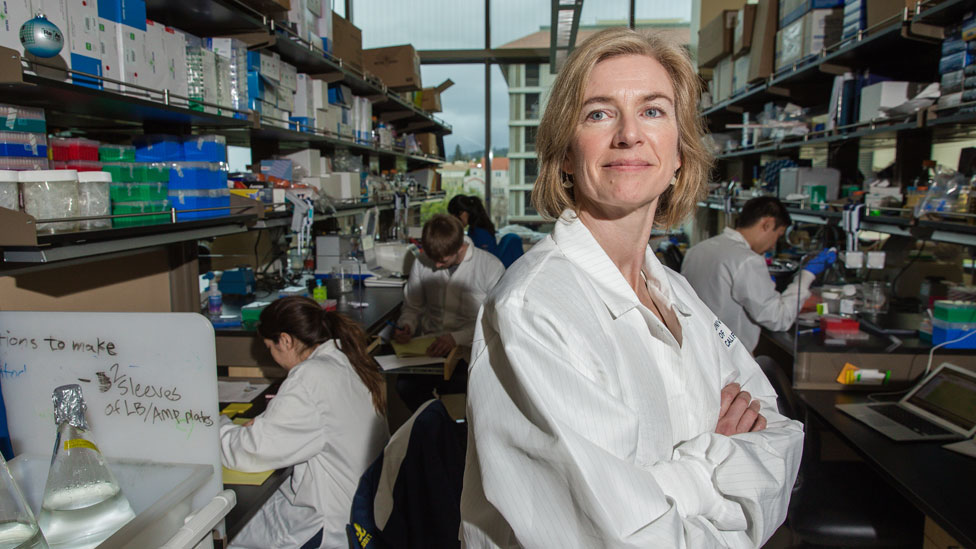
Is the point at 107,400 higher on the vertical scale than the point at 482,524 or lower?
higher

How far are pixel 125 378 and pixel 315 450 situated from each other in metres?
0.81

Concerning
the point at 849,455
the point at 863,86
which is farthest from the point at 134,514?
the point at 863,86

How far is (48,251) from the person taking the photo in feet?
4.64

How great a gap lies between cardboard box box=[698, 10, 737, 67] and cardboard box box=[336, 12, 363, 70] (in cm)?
313

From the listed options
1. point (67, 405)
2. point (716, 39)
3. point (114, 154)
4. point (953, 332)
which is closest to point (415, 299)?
point (114, 154)

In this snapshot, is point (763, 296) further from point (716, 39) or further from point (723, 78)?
point (716, 39)

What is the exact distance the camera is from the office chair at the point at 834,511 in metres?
1.91

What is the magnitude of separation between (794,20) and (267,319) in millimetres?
3577

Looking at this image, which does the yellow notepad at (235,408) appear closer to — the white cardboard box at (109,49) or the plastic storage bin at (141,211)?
the plastic storage bin at (141,211)

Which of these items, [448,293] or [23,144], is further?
[448,293]

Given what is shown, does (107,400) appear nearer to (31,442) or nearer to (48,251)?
(31,442)

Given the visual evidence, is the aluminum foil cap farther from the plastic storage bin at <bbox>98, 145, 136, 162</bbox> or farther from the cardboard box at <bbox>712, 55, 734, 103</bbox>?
the cardboard box at <bbox>712, 55, 734, 103</bbox>

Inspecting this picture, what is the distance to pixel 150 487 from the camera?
1.13m

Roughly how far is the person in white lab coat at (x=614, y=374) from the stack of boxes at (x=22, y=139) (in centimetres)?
127
